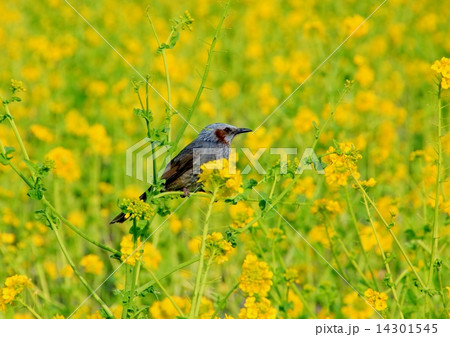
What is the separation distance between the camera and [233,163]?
10.9ft

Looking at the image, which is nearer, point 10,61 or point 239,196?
point 239,196

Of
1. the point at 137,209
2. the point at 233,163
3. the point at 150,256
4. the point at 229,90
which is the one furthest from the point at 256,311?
the point at 229,90

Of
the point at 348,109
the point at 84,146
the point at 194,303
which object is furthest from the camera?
the point at 84,146

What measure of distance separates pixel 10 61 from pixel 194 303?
583 cm

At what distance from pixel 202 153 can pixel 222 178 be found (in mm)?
1173

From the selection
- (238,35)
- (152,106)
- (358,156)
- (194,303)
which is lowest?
(194,303)

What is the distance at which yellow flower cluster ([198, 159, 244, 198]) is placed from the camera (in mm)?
2685

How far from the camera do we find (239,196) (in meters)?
2.69

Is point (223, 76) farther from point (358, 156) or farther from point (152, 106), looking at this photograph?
point (358, 156)

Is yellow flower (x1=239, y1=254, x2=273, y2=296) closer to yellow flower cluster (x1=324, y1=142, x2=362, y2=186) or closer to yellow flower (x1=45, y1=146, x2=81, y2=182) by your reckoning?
yellow flower cluster (x1=324, y1=142, x2=362, y2=186)

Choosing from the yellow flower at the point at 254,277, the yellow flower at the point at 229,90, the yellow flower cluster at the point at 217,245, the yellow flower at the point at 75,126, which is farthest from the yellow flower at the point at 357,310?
the yellow flower at the point at 229,90

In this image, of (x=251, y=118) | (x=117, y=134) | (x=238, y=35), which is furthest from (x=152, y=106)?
(x=238, y=35)

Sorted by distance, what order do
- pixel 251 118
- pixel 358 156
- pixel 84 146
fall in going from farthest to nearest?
pixel 251 118, pixel 84 146, pixel 358 156

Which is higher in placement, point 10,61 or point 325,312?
point 10,61
